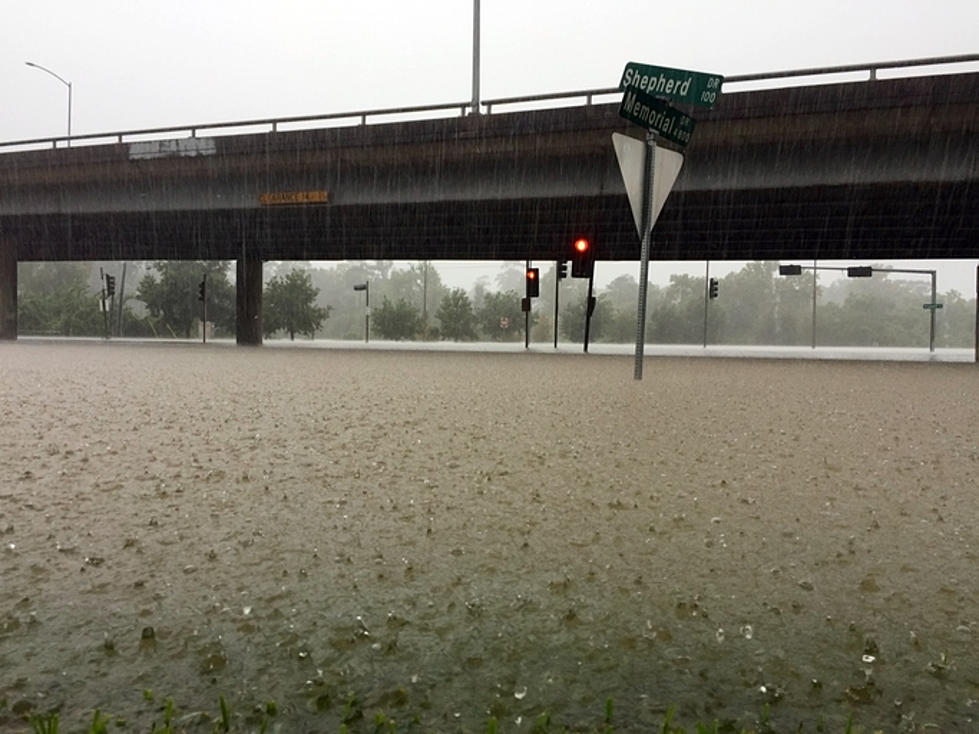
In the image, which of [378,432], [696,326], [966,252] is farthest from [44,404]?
[696,326]

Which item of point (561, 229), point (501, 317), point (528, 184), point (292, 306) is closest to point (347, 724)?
Result: point (528, 184)

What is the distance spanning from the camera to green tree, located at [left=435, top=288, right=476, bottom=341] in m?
57.5

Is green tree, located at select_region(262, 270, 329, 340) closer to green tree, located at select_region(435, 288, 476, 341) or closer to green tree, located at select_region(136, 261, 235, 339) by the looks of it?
green tree, located at select_region(136, 261, 235, 339)

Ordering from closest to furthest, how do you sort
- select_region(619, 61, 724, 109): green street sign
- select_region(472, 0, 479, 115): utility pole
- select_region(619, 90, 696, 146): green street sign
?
1. select_region(619, 90, 696, 146): green street sign
2. select_region(619, 61, 724, 109): green street sign
3. select_region(472, 0, 479, 115): utility pole

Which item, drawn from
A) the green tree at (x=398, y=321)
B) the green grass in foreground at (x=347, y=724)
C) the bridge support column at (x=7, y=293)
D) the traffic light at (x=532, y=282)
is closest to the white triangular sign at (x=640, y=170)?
the green grass in foreground at (x=347, y=724)

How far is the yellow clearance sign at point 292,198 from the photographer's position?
20584 mm

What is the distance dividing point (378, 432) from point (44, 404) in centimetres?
280

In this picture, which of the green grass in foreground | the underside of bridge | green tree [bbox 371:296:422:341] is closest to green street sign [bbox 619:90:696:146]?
the green grass in foreground

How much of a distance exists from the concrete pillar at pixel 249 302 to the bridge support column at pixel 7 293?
333 inches

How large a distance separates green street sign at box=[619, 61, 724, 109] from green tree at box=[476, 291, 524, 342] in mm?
53924

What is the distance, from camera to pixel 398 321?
5928 cm

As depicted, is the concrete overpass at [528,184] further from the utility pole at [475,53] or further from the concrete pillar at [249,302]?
the utility pole at [475,53]

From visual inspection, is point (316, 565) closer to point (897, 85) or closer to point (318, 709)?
point (318, 709)

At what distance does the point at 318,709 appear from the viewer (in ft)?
3.23
